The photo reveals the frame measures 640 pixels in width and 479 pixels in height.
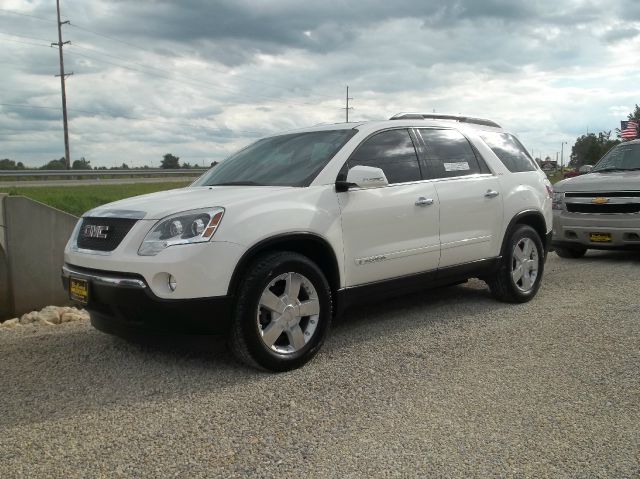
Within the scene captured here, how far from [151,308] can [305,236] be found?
117 centimetres

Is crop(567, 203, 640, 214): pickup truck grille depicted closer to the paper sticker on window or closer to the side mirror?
the paper sticker on window

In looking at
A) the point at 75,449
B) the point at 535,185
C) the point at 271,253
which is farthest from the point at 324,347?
the point at 535,185

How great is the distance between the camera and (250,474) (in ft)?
9.61

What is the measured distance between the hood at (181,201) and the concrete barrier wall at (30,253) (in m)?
3.93

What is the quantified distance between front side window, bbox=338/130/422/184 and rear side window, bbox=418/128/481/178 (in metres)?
0.21

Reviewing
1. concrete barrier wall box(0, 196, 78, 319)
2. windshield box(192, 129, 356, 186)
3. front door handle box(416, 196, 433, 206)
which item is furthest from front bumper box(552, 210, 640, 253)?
concrete barrier wall box(0, 196, 78, 319)

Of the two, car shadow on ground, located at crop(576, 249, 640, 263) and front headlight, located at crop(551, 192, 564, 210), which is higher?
front headlight, located at crop(551, 192, 564, 210)

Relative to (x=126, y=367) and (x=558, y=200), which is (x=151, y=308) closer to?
(x=126, y=367)

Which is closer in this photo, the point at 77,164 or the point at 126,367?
the point at 126,367

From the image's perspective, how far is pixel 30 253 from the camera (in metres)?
8.09

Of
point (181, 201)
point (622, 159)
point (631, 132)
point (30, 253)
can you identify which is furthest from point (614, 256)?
point (631, 132)

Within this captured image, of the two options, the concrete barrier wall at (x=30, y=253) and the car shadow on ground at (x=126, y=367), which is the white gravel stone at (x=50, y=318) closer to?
the concrete barrier wall at (x=30, y=253)

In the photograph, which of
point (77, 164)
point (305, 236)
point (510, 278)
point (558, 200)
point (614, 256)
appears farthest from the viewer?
point (77, 164)

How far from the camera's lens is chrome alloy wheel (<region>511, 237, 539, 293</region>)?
6.34 meters
